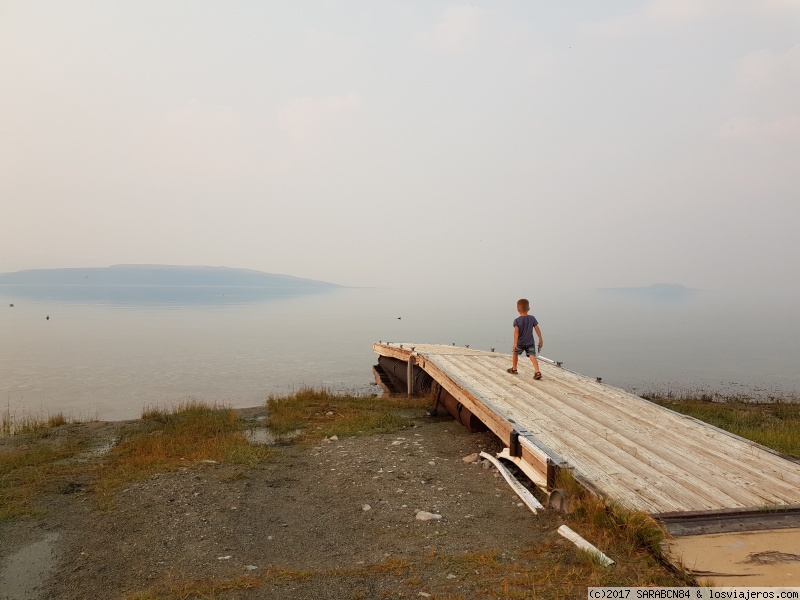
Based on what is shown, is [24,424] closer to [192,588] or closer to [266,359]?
[192,588]

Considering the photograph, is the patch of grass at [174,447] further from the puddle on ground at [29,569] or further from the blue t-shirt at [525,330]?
the blue t-shirt at [525,330]

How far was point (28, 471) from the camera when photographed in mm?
8641

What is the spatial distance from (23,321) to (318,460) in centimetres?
6182

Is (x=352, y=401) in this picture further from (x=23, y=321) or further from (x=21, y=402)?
(x=23, y=321)

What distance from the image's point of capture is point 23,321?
55.0m

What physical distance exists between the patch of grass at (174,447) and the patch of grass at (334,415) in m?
1.28

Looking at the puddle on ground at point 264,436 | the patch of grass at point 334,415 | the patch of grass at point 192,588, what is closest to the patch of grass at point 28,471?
the puddle on ground at point 264,436

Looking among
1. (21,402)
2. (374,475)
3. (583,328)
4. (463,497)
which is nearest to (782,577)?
(463,497)

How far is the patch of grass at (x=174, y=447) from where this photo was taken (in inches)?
331

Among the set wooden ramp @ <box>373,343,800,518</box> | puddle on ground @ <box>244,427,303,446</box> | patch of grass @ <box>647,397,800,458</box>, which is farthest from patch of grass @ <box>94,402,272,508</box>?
patch of grass @ <box>647,397,800,458</box>

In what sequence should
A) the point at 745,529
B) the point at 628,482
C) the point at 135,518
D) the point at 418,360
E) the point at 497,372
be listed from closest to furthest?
1. the point at 745,529
2. the point at 628,482
3. the point at 135,518
4. the point at 497,372
5. the point at 418,360

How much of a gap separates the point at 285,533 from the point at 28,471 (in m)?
5.95

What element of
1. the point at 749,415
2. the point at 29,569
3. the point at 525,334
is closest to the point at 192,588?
the point at 29,569

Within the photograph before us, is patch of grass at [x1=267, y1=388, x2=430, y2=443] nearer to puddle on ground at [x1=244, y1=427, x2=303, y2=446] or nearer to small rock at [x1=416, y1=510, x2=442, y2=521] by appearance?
puddle on ground at [x1=244, y1=427, x2=303, y2=446]
